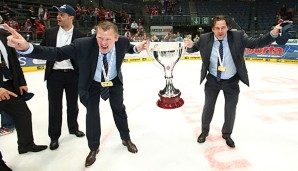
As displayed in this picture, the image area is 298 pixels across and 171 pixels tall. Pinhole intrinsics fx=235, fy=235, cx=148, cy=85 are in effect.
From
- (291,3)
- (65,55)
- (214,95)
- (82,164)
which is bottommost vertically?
(82,164)

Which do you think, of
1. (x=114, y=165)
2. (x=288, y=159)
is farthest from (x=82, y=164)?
(x=288, y=159)

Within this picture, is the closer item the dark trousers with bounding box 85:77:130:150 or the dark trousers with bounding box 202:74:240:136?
the dark trousers with bounding box 85:77:130:150

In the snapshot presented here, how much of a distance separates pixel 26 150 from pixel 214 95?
2.46 meters

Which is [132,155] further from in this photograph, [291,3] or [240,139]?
[291,3]

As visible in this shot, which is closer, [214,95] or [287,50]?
[214,95]

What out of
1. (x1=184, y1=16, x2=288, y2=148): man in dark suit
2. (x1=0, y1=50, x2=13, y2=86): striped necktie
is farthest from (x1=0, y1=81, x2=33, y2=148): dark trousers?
(x1=184, y1=16, x2=288, y2=148): man in dark suit

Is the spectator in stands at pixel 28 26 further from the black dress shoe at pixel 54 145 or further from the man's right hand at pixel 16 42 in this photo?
the man's right hand at pixel 16 42

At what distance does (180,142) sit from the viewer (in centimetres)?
321

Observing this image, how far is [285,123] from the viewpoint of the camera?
374 cm

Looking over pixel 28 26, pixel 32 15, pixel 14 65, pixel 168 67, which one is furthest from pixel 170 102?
pixel 32 15

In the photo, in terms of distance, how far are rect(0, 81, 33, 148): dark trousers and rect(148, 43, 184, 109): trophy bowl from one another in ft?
5.27

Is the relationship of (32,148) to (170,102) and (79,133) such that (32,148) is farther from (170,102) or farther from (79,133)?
(170,102)

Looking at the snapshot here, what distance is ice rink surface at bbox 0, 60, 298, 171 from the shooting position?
266 centimetres

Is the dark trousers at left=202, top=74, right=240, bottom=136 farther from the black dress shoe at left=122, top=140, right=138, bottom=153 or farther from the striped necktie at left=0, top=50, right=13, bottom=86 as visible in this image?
the striped necktie at left=0, top=50, right=13, bottom=86
